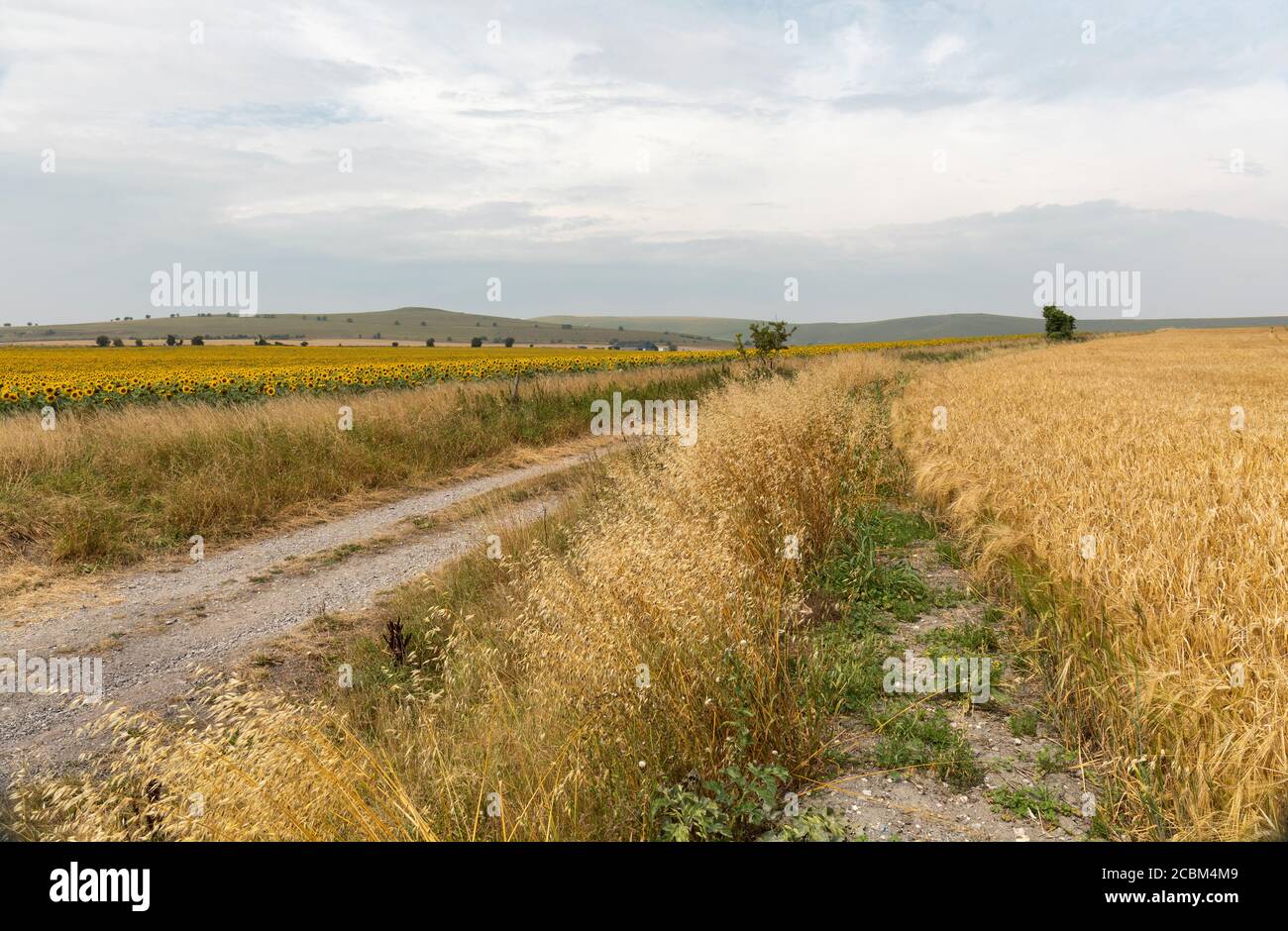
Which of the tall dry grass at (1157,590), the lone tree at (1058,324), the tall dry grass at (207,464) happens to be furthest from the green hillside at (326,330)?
the tall dry grass at (1157,590)

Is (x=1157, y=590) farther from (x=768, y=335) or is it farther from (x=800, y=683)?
(x=768, y=335)

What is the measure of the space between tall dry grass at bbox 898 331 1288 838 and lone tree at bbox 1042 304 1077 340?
81.4m

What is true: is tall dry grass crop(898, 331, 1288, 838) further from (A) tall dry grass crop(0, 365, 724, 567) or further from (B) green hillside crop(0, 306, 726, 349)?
(B) green hillside crop(0, 306, 726, 349)

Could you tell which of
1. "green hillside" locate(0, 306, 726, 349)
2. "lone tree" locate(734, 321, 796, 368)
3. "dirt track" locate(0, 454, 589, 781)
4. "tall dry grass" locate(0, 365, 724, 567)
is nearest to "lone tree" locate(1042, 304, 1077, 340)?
"green hillside" locate(0, 306, 726, 349)

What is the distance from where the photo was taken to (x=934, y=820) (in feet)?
9.59

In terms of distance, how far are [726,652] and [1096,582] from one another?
96.2 inches

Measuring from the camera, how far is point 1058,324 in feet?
261

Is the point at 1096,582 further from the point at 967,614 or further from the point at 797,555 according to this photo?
the point at 797,555

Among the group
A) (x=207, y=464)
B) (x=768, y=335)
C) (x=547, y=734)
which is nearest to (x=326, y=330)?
(x=768, y=335)

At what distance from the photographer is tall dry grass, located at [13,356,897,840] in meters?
2.87

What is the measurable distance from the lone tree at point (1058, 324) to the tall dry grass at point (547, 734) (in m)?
88.0

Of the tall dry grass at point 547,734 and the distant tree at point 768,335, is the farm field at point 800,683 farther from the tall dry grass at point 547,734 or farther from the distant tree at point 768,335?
the distant tree at point 768,335

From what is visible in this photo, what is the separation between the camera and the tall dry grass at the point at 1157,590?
107 inches
